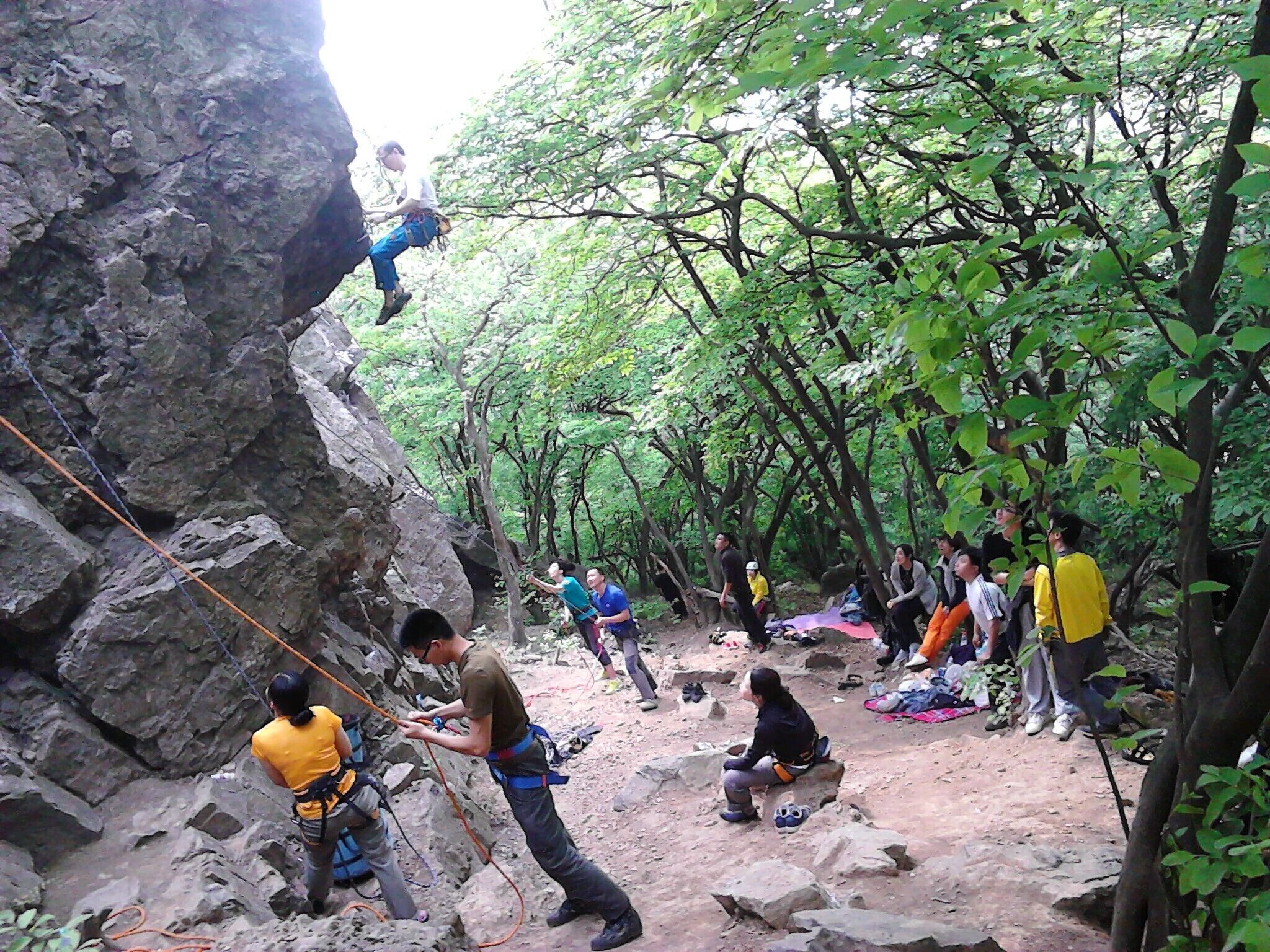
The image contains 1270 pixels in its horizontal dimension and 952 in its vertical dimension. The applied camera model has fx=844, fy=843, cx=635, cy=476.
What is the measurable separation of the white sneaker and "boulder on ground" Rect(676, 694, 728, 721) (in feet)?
14.7

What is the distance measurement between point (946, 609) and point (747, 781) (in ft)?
14.2

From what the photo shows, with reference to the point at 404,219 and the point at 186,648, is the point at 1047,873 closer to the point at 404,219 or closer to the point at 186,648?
the point at 186,648

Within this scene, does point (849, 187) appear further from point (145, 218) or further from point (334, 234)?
point (145, 218)

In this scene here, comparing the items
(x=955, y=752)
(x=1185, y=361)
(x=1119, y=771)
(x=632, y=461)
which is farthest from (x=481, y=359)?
(x=1185, y=361)

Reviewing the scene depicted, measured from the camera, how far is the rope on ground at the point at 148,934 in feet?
13.6

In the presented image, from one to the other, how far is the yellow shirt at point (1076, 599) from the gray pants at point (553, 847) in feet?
12.3

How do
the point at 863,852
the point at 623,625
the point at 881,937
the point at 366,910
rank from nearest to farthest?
1. the point at 881,937
2. the point at 366,910
3. the point at 863,852
4. the point at 623,625

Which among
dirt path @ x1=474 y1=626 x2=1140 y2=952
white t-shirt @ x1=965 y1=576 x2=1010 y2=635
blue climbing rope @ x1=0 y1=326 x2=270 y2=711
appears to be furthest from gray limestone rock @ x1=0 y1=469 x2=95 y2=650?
white t-shirt @ x1=965 y1=576 x2=1010 y2=635

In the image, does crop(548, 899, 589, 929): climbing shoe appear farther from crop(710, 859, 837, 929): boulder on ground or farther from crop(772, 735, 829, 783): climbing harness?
crop(772, 735, 829, 783): climbing harness

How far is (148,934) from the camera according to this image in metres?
4.41

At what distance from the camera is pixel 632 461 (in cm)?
2330

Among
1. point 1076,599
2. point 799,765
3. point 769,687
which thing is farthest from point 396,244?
point 1076,599

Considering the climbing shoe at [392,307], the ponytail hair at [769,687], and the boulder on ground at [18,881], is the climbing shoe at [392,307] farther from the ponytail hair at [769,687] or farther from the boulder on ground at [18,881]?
the boulder on ground at [18,881]

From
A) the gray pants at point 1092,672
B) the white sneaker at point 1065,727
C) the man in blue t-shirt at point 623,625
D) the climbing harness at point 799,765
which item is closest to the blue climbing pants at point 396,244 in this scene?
the man in blue t-shirt at point 623,625
